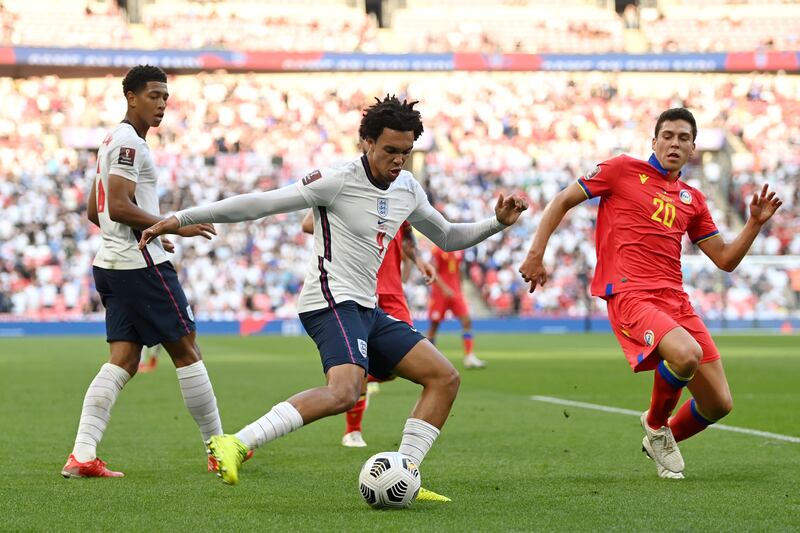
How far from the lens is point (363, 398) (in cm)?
978

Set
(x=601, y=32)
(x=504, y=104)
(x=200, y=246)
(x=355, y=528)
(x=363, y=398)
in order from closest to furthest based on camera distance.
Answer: (x=355, y=528)
(x=363, y=398)
(x=200, y=246)
(x=504, y=104)
(x=601, y=32)

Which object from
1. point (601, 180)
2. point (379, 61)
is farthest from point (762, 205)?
point (379, 61)

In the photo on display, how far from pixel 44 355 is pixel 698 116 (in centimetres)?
2929

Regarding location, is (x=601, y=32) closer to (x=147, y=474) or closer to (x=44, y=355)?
(x=44, y=355)

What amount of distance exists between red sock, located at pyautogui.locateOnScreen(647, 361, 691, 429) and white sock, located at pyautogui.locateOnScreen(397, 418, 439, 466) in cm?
168

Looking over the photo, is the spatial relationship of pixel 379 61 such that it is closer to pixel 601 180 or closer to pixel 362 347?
pixel 601 180

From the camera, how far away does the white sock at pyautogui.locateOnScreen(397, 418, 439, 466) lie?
21.0ft

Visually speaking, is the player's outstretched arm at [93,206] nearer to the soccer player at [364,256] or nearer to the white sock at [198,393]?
the white sock at [198,393]

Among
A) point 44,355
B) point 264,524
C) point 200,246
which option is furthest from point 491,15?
point 264,524

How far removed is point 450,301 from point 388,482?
13.8 m

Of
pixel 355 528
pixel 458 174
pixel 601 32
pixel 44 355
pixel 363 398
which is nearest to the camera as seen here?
pixel 355 528

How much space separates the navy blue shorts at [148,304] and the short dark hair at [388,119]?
5.76 feet

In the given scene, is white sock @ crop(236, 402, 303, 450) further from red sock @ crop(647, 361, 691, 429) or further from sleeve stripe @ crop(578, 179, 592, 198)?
sleeve stripe @ crop(578, 179, 592, 198)

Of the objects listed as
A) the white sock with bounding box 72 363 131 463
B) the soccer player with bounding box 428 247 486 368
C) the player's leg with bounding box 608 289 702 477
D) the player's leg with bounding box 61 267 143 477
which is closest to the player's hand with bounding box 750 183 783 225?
the player's leg with bounding box 608 289 702 477
